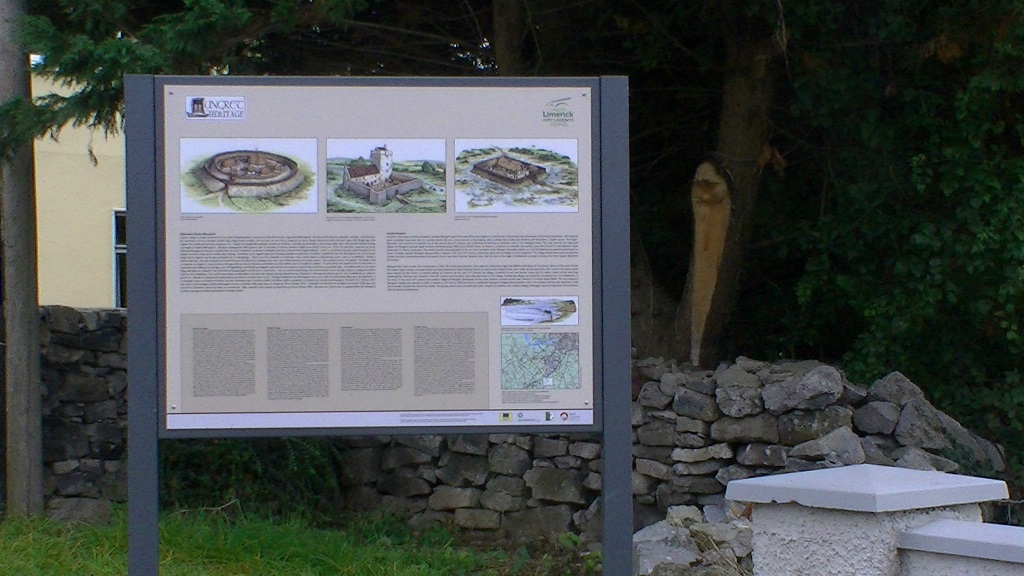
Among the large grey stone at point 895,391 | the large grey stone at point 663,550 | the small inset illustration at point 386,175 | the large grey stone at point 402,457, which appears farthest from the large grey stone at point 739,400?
the small inset illustration at point 386,175

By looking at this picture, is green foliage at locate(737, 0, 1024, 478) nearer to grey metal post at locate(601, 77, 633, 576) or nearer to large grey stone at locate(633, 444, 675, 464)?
large grey stone at locate(633, 444, 675, 464)

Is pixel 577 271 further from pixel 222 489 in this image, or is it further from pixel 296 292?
pixel 222 489

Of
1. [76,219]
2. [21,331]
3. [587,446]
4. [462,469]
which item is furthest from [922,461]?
[76,219]

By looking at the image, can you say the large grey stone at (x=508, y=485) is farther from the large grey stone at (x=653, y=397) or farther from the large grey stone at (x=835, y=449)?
the large grey stone at (x=835, y=449)

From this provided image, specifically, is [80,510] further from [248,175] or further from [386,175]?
[386,175]

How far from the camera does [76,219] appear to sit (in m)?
13.9

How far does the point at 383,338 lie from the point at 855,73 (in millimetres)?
5152

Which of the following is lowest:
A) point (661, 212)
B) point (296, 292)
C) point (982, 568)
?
point (982, 568)

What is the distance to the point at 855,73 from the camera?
7789 millimetres

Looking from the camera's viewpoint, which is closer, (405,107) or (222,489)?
(405,107)

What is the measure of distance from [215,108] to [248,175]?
0.91 feet

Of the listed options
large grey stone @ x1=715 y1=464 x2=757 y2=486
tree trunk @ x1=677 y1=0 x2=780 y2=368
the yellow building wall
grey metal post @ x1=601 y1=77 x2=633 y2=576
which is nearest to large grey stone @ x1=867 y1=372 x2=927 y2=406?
large grey stone @ x1=715 y1=464 x2=757 y2=486

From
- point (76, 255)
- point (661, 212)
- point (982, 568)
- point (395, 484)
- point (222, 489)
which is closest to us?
point (982, 568)

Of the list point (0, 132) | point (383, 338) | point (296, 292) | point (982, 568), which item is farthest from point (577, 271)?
point (0, 132)
